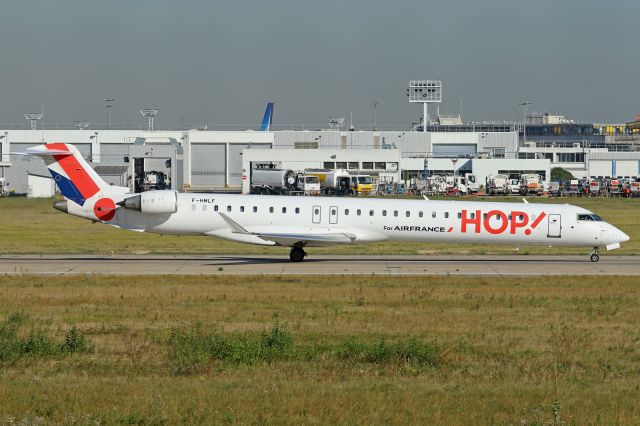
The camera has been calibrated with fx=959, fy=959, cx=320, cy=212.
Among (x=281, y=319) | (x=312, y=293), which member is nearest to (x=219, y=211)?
(x=312, y=293)

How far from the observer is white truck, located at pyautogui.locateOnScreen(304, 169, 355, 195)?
98188 millimetres

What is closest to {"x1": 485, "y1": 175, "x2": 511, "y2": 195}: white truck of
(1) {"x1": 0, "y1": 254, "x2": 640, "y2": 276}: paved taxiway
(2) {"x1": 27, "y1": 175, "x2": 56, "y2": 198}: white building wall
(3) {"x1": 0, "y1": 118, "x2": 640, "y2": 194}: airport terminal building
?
(3) {"x1": 0, "y1": 118, "x2": 640, "y2": 194}: airport terminal building

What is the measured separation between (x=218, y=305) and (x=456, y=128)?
17839cm

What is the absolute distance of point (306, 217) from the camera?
36.1 meters

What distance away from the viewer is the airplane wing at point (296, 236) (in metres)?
35.2

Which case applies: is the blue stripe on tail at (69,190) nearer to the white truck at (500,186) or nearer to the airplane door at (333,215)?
the airplane door at (333,215)

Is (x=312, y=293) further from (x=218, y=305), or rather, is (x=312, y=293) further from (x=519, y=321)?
(x=519, y=321)

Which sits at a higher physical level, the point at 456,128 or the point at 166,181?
the point at 456,128

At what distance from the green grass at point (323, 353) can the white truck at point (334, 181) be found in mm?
69174

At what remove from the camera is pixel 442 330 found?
820 inches

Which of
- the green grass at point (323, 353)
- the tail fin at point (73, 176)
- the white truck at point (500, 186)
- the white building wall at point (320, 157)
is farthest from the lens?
the white building wall at point (320, 157)

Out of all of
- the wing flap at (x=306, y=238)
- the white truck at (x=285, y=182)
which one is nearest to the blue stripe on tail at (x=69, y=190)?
the wing flap at (x=306, y=238)

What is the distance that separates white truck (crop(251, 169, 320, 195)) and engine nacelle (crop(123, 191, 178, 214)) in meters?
58.3

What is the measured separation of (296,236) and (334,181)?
63332 millimetres
